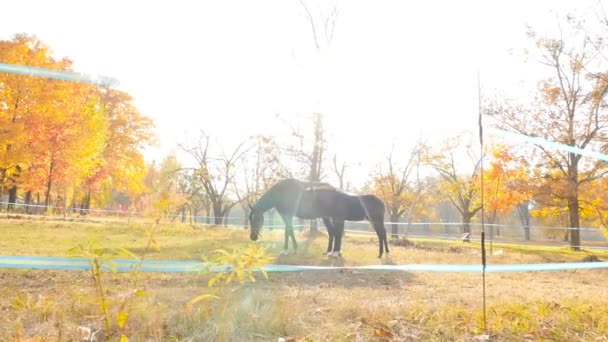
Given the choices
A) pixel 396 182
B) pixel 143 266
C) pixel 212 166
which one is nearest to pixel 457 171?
pixel 396 182

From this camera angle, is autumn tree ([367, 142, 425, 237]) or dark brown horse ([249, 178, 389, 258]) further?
autumn tree ([367, 142, 425, 237])

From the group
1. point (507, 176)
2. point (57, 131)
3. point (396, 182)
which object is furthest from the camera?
point (396, 182)

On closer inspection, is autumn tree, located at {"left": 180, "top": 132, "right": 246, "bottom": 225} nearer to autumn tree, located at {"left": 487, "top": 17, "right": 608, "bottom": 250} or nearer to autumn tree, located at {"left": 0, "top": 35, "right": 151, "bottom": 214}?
autumn tree, located at {"left": 0, "top": 35, "right": 151, "bottom": 214}

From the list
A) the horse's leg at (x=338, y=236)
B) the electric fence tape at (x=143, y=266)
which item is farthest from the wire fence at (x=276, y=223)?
the horse's leg at (x=338, y=236)

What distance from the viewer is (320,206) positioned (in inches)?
388

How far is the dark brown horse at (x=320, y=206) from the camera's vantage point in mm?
9719

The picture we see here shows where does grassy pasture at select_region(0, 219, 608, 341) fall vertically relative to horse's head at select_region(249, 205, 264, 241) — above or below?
below

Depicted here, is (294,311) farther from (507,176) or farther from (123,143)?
(123,143)

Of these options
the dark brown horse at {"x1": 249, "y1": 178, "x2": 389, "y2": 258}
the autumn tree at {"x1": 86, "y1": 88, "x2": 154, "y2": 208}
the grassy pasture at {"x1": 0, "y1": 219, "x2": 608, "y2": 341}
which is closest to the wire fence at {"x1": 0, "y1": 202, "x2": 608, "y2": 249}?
the grassy pasture at {"x1": 0, "y1": 219, "x2": 608, "y2": 341}

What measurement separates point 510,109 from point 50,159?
906 inches

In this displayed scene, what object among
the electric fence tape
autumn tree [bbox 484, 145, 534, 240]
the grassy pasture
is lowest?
the grassy pasture

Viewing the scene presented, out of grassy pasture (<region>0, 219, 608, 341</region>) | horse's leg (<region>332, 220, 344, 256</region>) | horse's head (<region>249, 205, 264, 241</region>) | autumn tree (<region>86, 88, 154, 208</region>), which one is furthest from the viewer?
autumn tree (<region>86, 88, 154, 208</region>)

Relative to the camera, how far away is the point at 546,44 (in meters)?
22.6

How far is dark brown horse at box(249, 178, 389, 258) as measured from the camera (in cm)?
972
